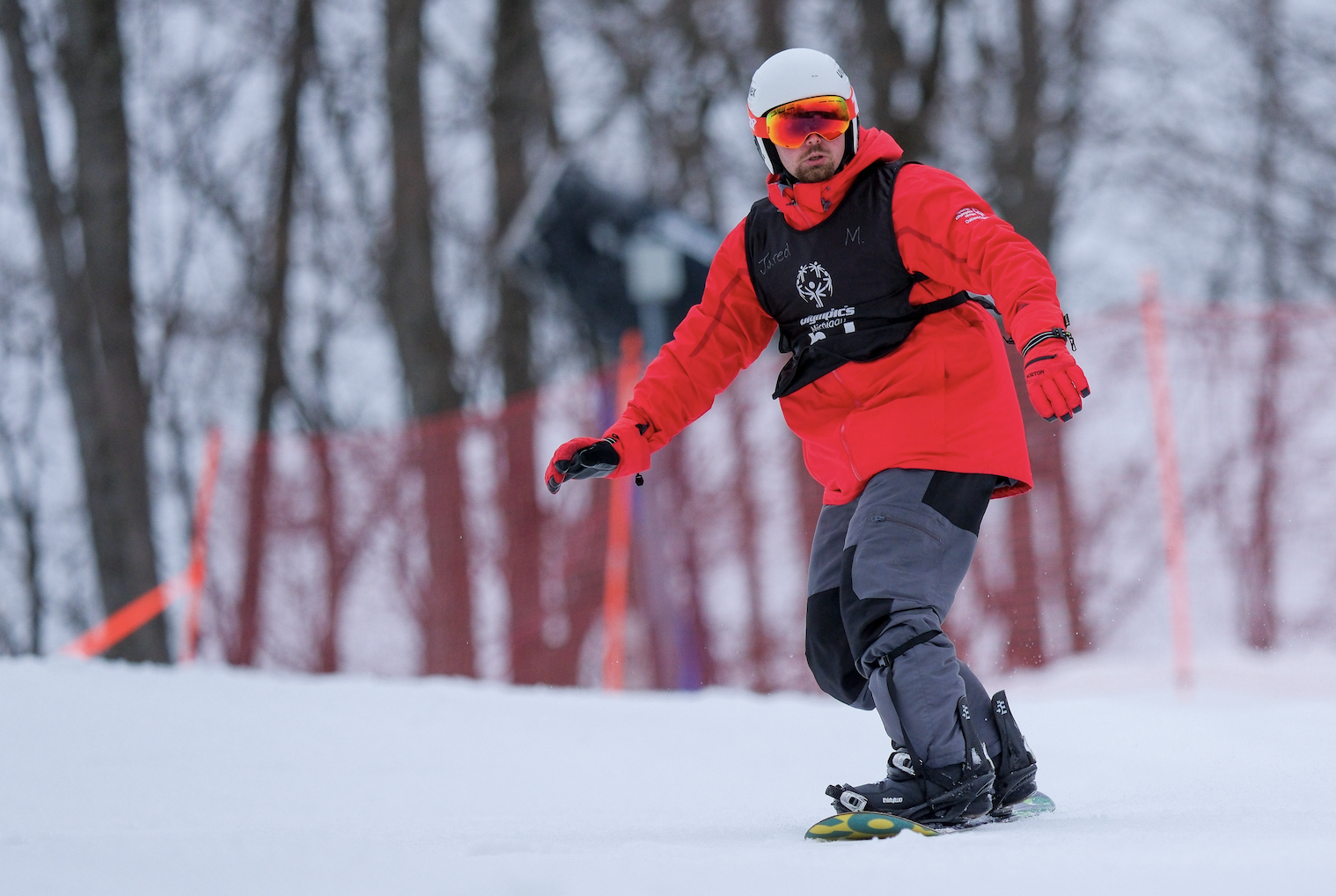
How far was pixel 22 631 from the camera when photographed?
74.0ft

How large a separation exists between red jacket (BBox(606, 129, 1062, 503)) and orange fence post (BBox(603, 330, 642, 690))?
13.2 ft

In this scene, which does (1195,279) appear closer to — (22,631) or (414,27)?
(414,27)

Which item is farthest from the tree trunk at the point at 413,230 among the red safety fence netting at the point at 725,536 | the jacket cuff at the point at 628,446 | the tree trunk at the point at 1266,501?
the jacket cuff at the point at 628,446

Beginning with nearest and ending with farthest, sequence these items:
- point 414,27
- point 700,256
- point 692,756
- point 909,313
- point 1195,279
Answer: point 909,313 < point 692,756 < point 700,256 < point 414,27 < point 1195,279

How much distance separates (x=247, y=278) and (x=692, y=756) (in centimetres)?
1384

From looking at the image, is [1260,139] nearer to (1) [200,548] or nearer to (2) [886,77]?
(2) [886,77]

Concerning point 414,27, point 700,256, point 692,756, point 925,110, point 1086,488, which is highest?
point 414,27

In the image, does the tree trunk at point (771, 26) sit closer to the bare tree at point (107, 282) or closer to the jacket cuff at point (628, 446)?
the bare tree at point (107, 282)

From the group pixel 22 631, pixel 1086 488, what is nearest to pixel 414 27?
pixel 1086 488

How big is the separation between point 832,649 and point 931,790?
15.2 inches

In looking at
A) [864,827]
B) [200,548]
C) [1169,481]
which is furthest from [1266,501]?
[200,548]

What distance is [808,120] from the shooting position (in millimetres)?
3156

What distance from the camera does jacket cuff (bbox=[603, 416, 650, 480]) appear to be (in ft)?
10.9

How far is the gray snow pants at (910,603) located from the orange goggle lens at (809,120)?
0.77 m
